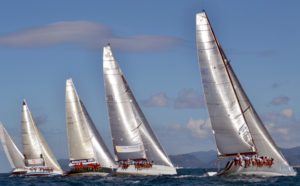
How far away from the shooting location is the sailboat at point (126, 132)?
81812mm

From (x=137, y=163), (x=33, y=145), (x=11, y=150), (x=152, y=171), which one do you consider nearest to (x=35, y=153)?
(x=33, y=145)

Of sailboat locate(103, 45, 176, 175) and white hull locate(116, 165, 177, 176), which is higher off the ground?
sailboat locate(103, 45, 176, 175)

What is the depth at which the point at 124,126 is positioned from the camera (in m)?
82.4

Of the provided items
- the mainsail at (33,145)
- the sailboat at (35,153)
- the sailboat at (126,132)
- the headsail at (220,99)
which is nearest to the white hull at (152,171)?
the sailboat at (126,132)

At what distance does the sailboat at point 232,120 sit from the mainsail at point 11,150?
51820 millimetres

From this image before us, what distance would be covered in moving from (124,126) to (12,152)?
122 feet

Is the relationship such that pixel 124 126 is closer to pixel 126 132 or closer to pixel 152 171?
pixel 126 132

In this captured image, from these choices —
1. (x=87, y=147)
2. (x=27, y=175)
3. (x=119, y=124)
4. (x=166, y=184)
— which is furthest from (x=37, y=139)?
(x=166, y=184)

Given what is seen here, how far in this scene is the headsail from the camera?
67.7 metres

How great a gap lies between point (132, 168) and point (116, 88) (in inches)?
355

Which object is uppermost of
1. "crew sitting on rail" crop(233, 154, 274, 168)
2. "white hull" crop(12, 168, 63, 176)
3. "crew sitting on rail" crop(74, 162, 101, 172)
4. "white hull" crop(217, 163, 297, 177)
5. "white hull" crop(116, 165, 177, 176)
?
"white hull" crop(12, 168, 63, 176)

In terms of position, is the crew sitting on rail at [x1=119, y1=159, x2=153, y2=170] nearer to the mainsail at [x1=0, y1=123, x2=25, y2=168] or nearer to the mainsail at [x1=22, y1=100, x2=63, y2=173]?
the mainsail at [x1=22, y1=100, x2=63, y2=173]

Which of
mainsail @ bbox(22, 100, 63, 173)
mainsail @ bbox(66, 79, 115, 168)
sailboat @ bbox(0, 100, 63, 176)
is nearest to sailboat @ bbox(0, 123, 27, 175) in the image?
sailboat @ bbox(0, 100, 63, 176)

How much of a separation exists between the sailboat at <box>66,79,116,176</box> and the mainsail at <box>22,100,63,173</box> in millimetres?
11571
